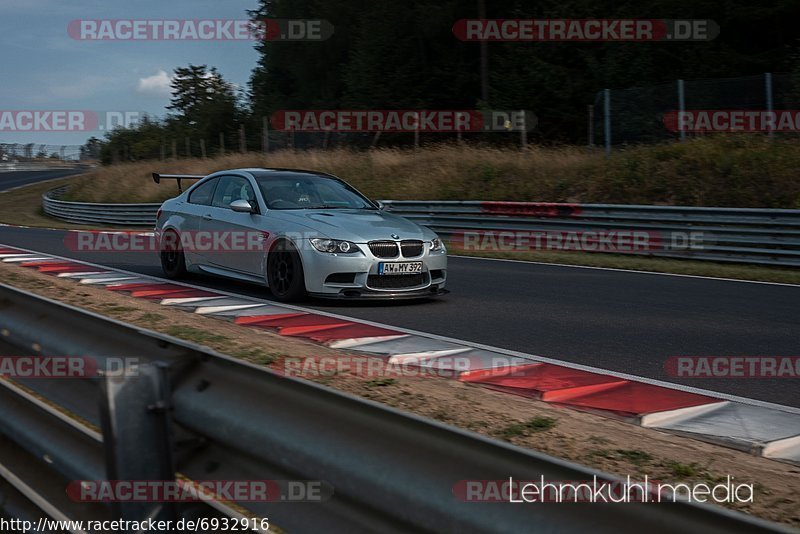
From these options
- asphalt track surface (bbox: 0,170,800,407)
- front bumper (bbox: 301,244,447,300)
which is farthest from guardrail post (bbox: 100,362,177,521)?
front bumper (bbox: 301,244,447,300)

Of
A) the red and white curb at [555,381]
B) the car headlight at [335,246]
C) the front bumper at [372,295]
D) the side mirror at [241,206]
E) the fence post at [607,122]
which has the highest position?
the fence post at [607,122]

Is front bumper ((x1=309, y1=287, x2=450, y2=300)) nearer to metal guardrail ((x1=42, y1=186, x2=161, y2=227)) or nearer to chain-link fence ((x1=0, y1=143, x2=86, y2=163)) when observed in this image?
metal guardrail ((x1=42, y1=186, x2=161, y2=227))

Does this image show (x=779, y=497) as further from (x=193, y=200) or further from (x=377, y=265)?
(x=193, y=200)

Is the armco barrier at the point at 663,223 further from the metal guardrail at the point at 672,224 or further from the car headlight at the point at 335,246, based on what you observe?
the car headlight at the point at 335,246

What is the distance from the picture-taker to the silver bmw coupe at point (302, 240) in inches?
368

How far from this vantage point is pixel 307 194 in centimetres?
1059

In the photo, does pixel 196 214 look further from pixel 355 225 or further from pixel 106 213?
pixel 106 213

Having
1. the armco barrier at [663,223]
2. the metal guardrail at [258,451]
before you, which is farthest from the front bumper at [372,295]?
the armco barrier at [663,223]

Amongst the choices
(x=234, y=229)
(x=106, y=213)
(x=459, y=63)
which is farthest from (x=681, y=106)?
(x=459, y=63)

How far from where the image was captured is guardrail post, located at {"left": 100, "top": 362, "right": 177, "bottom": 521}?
8.45ft

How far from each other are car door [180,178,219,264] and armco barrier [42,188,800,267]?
826 centimetres

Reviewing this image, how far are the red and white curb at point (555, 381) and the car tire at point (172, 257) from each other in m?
1.79

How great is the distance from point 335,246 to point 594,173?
1372cm

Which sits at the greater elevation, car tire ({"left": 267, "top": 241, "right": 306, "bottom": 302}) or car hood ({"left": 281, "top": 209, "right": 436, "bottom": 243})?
car hood ({"left": 281, "top": 209, "right": 436, "bottom": 243})
